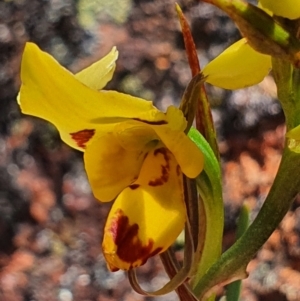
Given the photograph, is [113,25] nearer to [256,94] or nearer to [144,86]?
[144,86]

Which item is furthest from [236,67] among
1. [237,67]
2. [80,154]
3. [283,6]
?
[80,154]

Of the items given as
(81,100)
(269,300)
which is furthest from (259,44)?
(269,300)

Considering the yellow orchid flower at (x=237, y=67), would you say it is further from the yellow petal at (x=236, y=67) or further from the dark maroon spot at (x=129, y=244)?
the dark maroon spot at (x=129, y=244)

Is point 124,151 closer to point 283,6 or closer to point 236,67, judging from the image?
point 236,67

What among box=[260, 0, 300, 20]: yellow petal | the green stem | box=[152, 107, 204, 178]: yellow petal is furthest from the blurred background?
box=[260, 0, 300, 20]: yellow petal

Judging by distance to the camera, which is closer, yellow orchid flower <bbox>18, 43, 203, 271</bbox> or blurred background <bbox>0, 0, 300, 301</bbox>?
yellow orchid flower <bbox>18, 43, 203, 271</bbox>

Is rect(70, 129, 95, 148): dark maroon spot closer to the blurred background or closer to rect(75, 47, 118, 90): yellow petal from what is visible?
rect(75, 47, 118, 90): yellow petal
